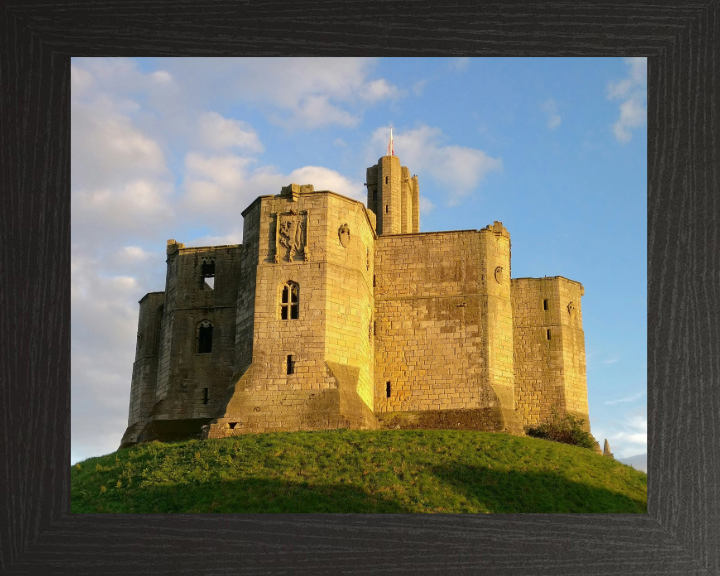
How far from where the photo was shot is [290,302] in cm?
3184

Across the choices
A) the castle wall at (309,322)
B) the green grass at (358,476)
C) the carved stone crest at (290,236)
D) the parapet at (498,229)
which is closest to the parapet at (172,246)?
the castle wall at (309,322)

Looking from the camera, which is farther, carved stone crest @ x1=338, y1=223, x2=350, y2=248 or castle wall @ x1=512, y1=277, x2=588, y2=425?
castle wall @ x1=512, y1=277, x2=588, y2=425

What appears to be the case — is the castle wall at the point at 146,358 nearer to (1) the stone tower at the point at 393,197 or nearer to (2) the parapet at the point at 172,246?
(2) the parapet at the point at 172,246

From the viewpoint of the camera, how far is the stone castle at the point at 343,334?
30812 millimetres

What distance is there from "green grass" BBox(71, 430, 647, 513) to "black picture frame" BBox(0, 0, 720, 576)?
49.4 ft

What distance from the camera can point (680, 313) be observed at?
6.33 metres

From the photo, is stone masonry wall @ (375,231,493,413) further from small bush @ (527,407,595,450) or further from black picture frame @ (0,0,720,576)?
black picture frame @ (0,0,720,576)

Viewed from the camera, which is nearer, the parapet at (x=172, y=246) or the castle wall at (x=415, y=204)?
the parapet at (x=172, y=246)

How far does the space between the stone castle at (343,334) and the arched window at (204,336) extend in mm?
57

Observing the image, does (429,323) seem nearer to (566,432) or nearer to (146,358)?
(566,432)

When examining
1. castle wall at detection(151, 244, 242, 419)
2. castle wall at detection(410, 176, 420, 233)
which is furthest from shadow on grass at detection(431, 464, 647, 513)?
castle wall at detection(410, 176, 420, 233)

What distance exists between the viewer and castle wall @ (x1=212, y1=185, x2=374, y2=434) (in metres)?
30.2

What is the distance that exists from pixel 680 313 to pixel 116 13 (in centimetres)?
479

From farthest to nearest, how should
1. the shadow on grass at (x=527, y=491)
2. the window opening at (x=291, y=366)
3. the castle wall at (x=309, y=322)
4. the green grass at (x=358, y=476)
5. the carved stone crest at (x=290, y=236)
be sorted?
the carved stone crest at (x=290, y=236) < the window opening at (x=291, y=366) < the castle wall at (x=309, y=322) < the shadow on grass at (x=527, y=491) < the green grass at (x=358, y=476)
